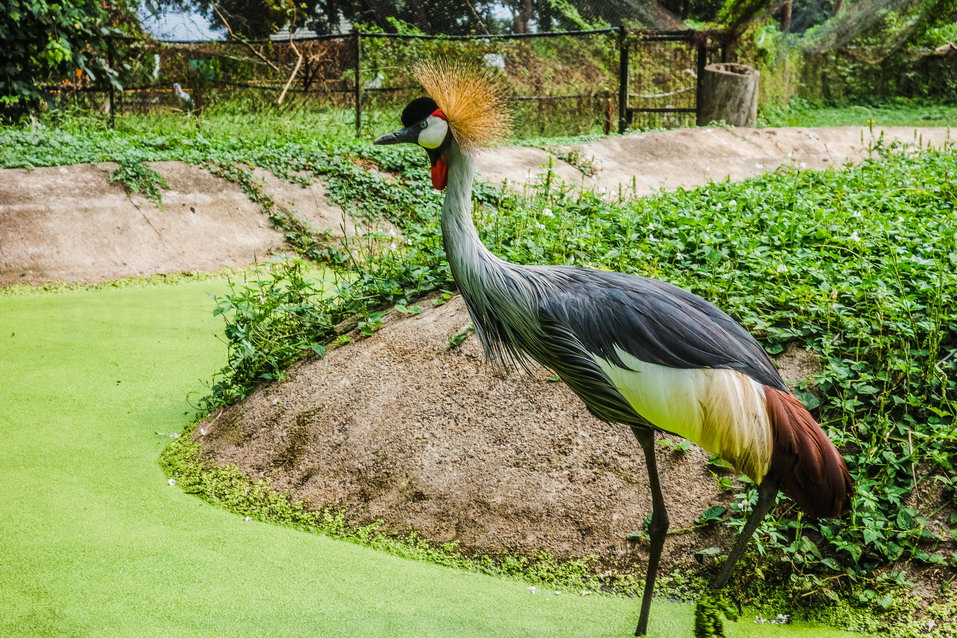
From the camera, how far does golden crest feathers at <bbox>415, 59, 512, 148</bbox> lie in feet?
9.58

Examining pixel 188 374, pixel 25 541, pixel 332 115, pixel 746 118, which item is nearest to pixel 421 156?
pixel 332 115

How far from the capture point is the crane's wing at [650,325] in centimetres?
263

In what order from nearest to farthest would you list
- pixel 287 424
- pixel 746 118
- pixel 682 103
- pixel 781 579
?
pixel 781 579 < pixel 287 424 < pixel 746 118 < pixel 682 103

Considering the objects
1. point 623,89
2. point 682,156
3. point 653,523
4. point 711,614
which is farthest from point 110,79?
point 711,614

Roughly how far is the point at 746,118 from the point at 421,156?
510 cm

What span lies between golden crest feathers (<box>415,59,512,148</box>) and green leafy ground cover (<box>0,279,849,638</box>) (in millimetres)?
1528

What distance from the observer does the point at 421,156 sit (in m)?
8.70

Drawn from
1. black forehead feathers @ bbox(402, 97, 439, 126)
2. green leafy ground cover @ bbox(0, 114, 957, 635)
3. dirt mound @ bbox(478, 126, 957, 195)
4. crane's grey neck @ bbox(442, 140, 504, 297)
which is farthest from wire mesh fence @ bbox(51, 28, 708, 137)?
crane's grey neck @ bbox(442, 140, 504, 297)

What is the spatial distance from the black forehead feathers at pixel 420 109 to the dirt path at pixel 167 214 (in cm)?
284

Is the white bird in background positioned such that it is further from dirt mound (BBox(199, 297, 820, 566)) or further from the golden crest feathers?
the golden crest feathers

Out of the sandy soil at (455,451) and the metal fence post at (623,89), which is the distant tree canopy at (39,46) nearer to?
the metal fence post at (623,89)

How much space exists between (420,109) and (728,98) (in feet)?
31.0

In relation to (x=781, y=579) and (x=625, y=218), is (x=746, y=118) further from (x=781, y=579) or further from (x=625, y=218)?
(x=781, y=579)

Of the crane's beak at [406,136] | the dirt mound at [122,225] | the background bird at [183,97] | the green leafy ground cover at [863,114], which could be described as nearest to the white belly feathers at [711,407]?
the crane's beak at [406,136]
